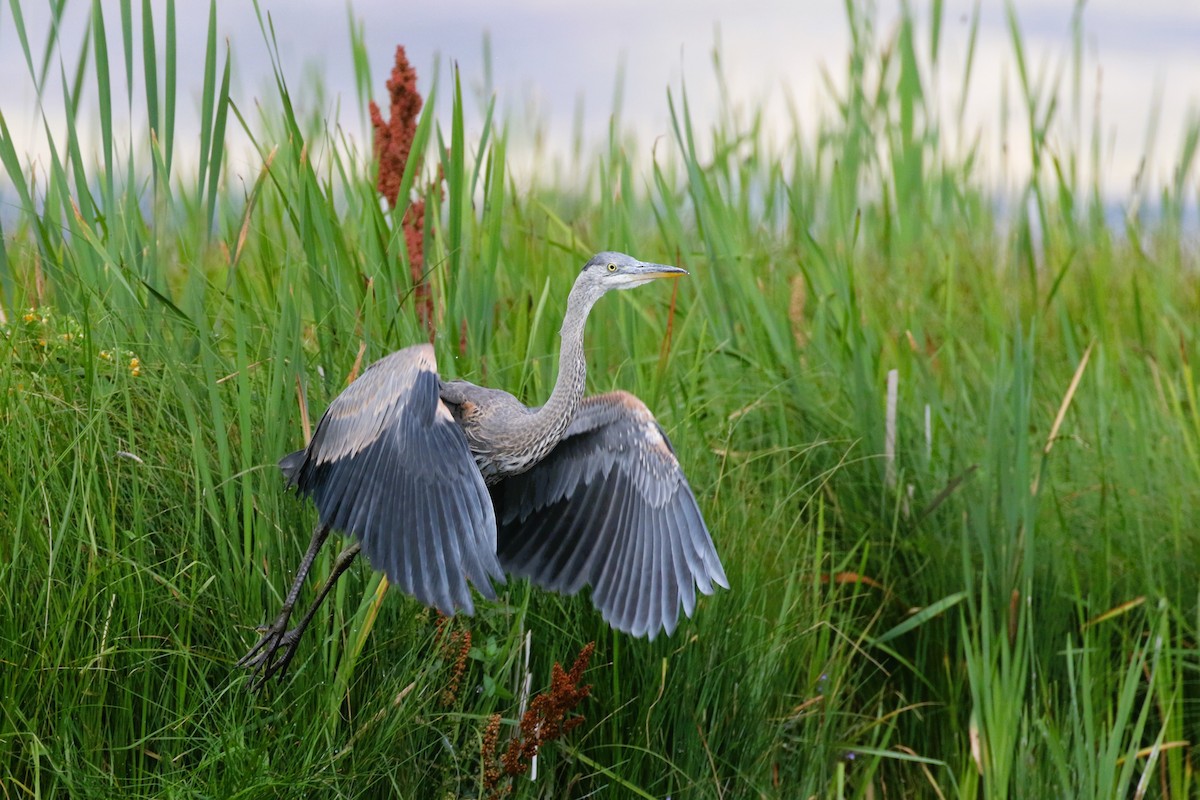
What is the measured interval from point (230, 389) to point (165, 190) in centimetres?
51

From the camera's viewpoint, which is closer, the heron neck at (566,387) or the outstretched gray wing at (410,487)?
the outstretched gray wing at (410,487)

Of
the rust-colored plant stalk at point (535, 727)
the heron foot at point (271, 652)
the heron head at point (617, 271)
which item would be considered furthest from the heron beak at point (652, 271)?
the heron foot at point (271, 652)

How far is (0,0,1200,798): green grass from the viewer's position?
246 centimetres

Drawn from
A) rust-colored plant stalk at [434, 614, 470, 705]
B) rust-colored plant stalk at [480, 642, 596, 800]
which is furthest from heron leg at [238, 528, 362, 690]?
rust-colored plant stalk at [480, 642, 596, 800]

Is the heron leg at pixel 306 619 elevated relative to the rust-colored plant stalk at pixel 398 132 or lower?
lower

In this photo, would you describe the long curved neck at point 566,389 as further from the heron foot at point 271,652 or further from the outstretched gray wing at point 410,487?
the heron foot at point 271,652

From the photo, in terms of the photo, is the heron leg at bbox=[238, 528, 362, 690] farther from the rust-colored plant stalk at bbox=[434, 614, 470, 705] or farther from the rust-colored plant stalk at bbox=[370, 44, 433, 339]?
the rust-colored plant stalk at bbox=[370, 44, 433, 339]

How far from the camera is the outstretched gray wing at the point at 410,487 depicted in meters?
2.30

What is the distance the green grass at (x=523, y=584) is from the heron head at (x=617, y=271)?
282mm

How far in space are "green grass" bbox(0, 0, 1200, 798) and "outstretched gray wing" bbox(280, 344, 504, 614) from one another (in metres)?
0.20

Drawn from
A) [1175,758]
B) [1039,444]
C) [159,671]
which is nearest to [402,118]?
[159,671]

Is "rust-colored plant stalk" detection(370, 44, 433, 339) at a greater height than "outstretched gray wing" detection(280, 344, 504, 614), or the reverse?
"rust-colored plant stalk" detection(370, 44, 433, 339)

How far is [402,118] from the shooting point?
10.6 ft

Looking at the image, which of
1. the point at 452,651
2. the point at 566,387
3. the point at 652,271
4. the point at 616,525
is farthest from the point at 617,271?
the point at 452,651
